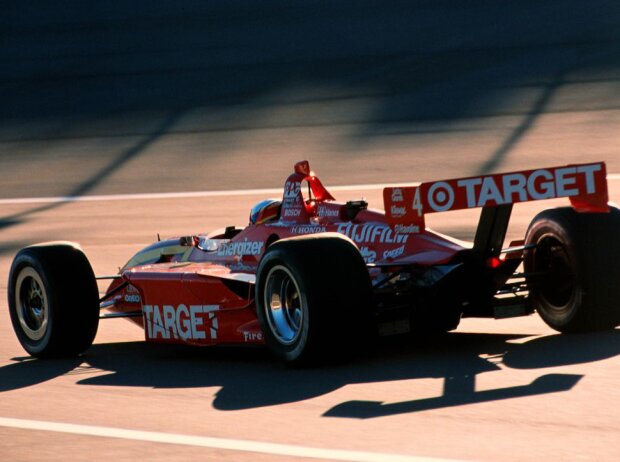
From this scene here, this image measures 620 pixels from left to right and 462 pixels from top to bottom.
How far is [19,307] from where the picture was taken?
10352 mm

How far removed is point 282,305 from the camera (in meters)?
8.61

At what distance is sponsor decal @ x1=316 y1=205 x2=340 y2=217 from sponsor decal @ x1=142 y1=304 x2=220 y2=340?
1149mm

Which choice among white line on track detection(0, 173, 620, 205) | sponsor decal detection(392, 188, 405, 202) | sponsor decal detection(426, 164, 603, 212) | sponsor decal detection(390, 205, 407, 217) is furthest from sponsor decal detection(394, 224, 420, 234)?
white line on track detection(0, 173, 620, 205)

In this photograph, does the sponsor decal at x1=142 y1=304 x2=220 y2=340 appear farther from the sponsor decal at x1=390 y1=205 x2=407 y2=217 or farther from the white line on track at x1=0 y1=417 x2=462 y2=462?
the white line on track at x1=0 y1=417 x2=462 y2=462

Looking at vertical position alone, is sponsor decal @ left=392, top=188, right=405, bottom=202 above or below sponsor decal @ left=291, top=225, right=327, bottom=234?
above

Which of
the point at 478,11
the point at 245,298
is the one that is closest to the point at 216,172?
the point at 478,11

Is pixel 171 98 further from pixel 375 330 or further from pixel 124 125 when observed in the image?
pixel 375 330

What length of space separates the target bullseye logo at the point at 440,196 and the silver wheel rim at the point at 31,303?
3160 millimetres

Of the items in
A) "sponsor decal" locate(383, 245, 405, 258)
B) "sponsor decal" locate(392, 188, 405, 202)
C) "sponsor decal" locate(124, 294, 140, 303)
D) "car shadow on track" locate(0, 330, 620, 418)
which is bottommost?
"car shadow on track" locate(0, 330, 620, 418)

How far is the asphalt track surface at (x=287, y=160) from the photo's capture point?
6.57 meters

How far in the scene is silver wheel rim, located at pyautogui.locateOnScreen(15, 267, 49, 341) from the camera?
10.1m

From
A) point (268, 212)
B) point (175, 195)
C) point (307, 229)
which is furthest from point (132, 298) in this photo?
point (175, 195)

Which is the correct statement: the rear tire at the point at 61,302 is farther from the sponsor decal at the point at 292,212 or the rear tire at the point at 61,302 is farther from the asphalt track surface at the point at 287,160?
the sponsor decal at the point at 292,212

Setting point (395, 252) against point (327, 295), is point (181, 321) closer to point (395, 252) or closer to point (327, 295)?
point (395, 252)
